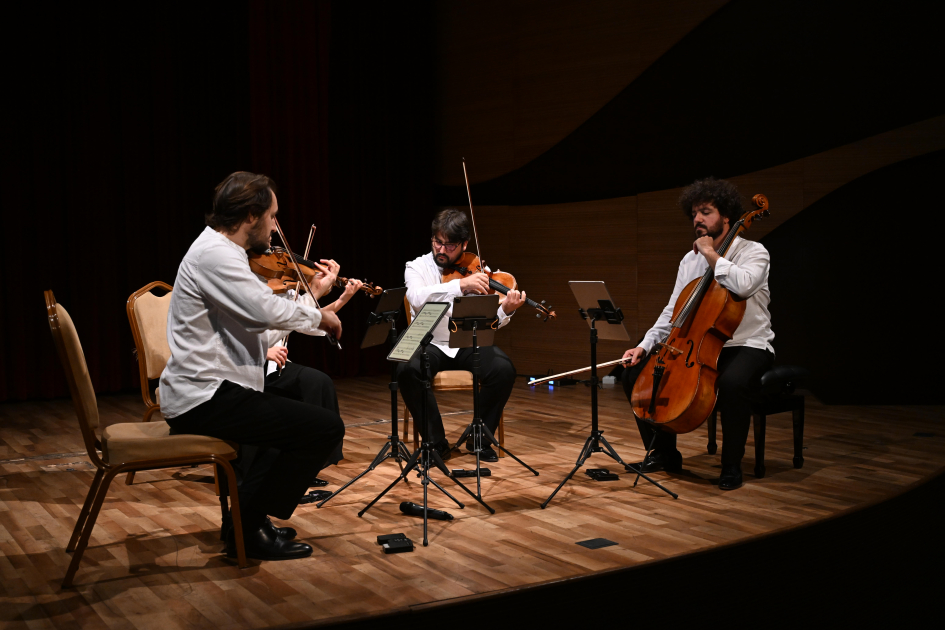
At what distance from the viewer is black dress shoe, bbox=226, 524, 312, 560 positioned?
2744mm

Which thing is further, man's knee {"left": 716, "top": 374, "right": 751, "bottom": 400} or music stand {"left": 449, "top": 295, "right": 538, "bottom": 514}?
man's knee {"left": 716, "top": 374, "right": 751, "bottom": 400}

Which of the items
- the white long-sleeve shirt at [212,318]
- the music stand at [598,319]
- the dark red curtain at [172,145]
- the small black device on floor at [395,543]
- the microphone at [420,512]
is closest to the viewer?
the white long-sleeve shirt at [212,318]

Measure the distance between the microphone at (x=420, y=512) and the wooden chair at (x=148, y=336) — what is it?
Answer: 4.02ft

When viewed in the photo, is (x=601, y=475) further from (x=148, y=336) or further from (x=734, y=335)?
(x=148, y=336)

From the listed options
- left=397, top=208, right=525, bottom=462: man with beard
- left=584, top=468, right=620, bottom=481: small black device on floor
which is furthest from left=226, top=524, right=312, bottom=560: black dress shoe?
left=584, top=468, right=620, bottom=481: small black device on floor

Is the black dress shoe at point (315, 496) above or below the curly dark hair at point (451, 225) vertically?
below

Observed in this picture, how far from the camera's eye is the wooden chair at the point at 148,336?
365 cm

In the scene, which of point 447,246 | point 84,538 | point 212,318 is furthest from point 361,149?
point 84,538

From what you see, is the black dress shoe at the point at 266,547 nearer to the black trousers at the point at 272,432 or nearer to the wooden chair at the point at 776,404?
the black trousers at the point at 272,432

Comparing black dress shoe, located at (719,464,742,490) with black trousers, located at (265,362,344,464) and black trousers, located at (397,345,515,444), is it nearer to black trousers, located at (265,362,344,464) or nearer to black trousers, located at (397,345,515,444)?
black trousers, located at (397,345,515,444)

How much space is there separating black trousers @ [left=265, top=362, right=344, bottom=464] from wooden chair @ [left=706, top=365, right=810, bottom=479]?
1735 millimetres

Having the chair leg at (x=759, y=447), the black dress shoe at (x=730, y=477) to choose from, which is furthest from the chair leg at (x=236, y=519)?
the chair leg at (x=759, y=447)

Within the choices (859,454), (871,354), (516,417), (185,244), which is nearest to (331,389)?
(516,417)

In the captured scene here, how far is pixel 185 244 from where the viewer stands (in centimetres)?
649
